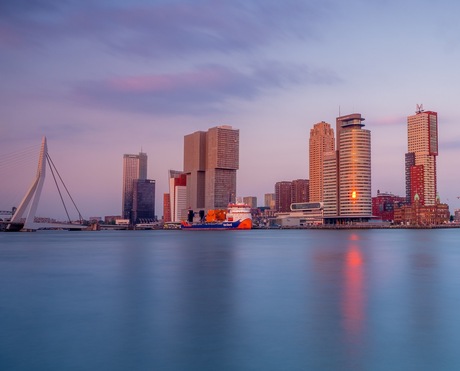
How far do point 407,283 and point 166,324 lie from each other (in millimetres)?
18197

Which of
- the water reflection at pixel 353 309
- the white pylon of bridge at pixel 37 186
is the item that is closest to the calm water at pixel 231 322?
the water reflection at pixel 353 309

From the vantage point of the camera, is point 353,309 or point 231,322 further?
point 353,309

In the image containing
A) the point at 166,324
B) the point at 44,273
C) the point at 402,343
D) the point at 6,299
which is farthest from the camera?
the point at 44,273

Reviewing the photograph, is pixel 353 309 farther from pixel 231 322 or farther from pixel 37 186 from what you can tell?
pixel 37 186

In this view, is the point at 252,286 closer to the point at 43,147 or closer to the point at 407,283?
the point at 407,283

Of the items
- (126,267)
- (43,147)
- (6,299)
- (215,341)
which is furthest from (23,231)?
(215,341)

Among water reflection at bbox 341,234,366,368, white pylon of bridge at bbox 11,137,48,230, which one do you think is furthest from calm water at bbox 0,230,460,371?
white pylon of bridge at bbox 11,137,48,230

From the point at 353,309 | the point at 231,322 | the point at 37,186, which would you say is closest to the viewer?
the point at 231,322

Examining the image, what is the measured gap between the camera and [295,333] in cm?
1730

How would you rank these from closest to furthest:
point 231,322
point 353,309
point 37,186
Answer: point 231,322
point 353,309
point 37,186

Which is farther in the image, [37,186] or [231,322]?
[37,186]

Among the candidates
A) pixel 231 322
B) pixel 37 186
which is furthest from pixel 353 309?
pixel 37 186

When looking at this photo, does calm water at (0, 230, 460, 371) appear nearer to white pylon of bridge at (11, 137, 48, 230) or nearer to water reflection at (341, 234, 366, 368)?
water reflection at (341, 234, 366, 368)

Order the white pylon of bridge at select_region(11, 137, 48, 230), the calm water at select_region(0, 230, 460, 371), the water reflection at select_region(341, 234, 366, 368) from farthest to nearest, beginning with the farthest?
the white pylon of bridge at select_region(11, 137, 48, 230) < the water reflection at select_region(341, 234, 366, 368) < the calm water at select_region(0, 230, 460, 371)
